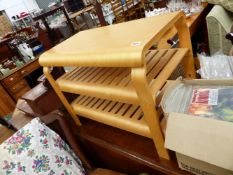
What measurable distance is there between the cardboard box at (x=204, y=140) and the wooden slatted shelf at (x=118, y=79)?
12 cm

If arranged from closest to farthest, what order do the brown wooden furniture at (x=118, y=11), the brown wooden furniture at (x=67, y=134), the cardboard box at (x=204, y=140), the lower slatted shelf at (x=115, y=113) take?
the cardboard box at (x=204, y=140) < the lower slatted shelf at (x=115, y=113) < the brown wooden furniture at (x=67, y=134) < the brown wooden furniture at (x=118, y=11)

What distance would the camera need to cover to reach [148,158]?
83 cm

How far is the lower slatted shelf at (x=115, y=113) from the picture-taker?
0.75m

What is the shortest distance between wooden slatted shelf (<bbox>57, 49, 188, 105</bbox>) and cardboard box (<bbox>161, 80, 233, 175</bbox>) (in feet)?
0.39

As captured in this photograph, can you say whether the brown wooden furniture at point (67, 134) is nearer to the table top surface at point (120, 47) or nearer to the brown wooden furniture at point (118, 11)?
the table top surface at point (120, 47)

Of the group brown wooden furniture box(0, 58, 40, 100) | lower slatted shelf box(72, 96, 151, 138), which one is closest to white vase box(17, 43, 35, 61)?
brown wooden furniture box(0, 58, 40, 100)

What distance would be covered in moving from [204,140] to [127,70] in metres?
0.43

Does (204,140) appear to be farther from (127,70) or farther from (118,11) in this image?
(118,11)

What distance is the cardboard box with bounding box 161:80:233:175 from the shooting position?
17.9 inches

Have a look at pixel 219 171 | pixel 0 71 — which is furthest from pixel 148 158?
pixel 0 71

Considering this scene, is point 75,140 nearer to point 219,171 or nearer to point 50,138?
point 50,138

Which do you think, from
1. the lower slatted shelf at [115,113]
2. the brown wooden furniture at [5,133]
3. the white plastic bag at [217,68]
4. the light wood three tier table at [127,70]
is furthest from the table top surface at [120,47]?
the brown wooden furniture at [5,133]

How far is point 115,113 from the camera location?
2.81 ft

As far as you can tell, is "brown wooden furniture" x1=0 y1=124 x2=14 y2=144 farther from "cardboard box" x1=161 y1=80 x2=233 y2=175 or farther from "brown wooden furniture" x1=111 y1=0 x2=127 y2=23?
"brown wooden furniture" x1=111 y1=0 x2=127 y2=23
